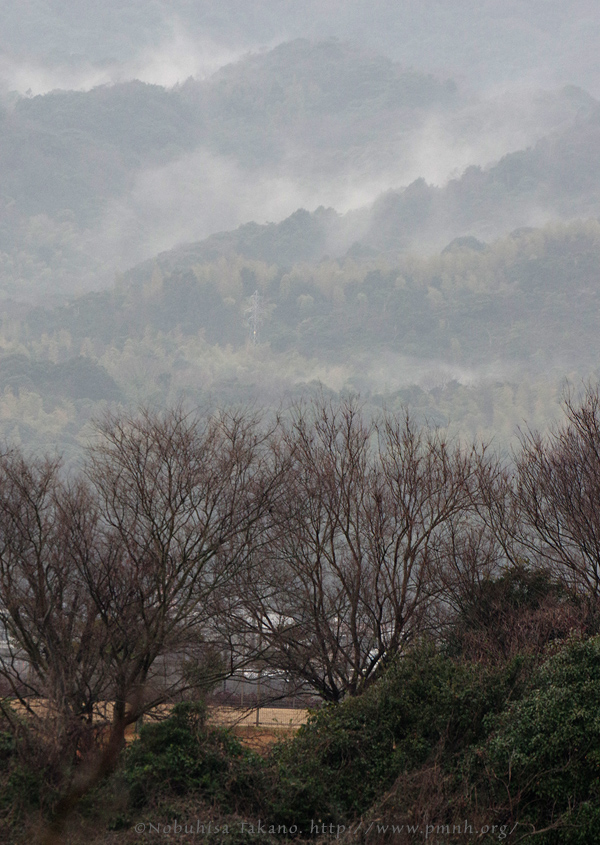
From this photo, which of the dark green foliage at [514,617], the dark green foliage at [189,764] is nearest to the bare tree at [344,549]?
the dark green foliage at [514,617]

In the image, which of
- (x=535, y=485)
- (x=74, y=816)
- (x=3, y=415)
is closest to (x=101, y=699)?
(x=74, y=816)

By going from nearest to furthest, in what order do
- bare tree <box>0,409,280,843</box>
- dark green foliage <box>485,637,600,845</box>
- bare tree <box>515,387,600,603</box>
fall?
dark green foliage <box>485,637,600,845</box>
bare tree <box>0,409,280,843</box>
bare tree <box>515,387,600,603</box>

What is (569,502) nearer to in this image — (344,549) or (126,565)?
(344,549)

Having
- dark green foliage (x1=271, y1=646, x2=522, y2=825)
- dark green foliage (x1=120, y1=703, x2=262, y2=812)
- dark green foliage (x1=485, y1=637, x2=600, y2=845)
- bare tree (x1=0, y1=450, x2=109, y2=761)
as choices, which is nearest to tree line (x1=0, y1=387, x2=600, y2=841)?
bare tree (x1=0, y1=450, x2=109, y2=761)

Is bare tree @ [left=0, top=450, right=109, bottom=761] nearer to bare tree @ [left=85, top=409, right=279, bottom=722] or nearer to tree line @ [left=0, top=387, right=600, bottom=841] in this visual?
tree line @ [left=0, top=387, right=600, bottom=841]

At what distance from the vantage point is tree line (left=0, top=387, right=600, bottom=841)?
14570 millimetres

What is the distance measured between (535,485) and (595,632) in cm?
562

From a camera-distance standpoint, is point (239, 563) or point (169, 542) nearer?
point (169, 542)

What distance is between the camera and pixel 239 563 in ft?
55.6

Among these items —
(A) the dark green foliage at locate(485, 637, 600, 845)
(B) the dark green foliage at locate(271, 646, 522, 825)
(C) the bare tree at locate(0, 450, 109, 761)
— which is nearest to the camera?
(A) the dark green foliage at locate(485, 637, 600, 845)

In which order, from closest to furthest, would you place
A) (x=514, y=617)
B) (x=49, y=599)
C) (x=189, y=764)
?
1. (x=189, y=764)
2. (x=49, y=599)
3. (x=514, y=617)

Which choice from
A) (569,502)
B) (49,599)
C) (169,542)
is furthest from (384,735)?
(569,502)

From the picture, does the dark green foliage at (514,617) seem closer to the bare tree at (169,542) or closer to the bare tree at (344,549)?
the bare tree at (344,549)

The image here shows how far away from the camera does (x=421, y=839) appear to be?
10484 millimetres
